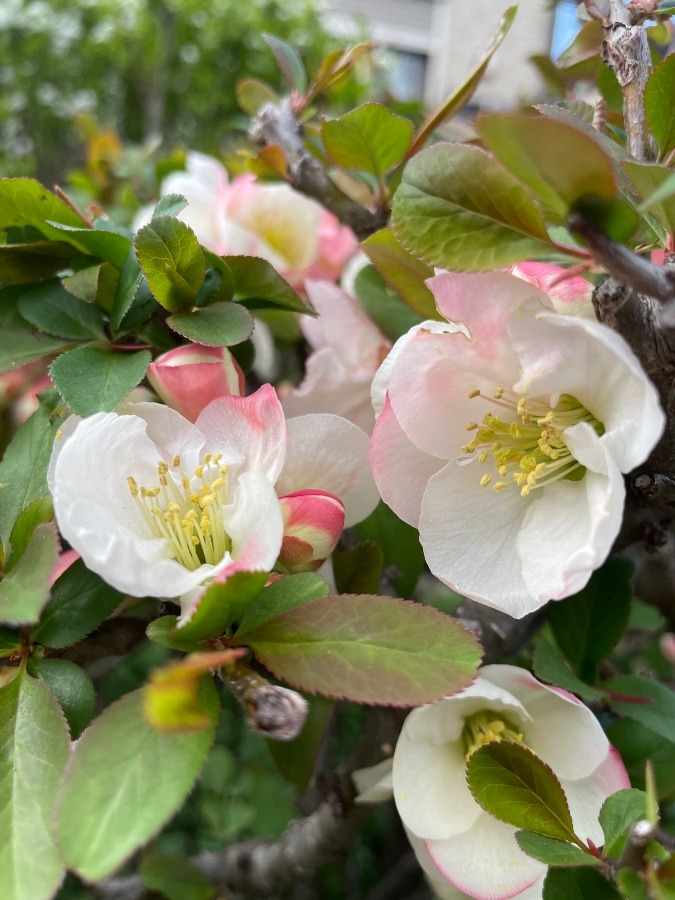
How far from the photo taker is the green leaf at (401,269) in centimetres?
48

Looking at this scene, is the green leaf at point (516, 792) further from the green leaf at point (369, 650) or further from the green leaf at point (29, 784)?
the green leaf at point (29, 784)

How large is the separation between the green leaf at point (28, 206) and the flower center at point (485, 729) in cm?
38

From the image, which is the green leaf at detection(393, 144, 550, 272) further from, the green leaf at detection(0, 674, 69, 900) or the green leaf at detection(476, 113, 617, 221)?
the green leaf at detection(0, 674, 69, 900)

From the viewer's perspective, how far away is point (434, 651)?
345mm

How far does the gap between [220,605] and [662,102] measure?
35 centimetres

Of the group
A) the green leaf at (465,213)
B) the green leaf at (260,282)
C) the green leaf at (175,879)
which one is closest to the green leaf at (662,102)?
the green leaf at (465,213)

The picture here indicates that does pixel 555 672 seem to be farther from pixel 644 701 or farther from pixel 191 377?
pixel 191 377

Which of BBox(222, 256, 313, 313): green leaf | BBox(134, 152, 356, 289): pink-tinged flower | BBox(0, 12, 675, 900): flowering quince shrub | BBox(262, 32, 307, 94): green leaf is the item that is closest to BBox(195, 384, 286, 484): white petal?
BBox(0, 12, 675, 900): flowering quince shrub

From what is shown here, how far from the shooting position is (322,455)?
0.44m

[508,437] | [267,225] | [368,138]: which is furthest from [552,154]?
[267,225]

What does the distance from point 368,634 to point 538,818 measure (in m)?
0.13

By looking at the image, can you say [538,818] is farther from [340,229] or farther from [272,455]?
[340,229]

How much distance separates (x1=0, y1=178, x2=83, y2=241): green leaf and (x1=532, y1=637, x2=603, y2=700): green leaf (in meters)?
0.39

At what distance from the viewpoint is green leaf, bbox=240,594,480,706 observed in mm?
331
